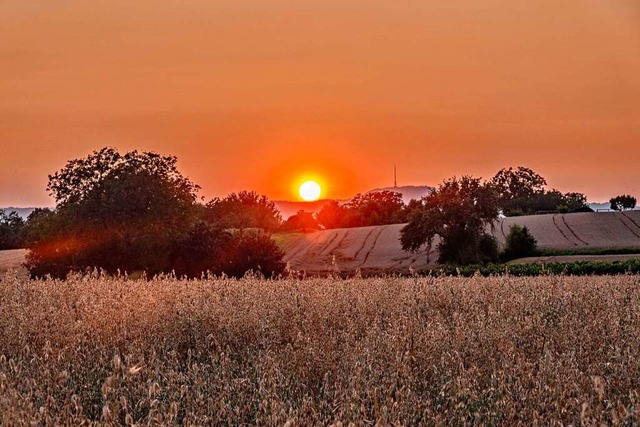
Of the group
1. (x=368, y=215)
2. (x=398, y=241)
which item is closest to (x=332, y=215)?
(x=368, y=215)

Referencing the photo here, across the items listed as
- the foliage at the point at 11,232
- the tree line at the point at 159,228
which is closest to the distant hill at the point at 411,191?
the tree line at the point at 159,228

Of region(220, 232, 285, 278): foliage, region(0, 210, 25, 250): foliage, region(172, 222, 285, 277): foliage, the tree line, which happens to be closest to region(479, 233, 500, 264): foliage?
the tree line

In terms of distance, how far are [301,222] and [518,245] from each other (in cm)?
4908

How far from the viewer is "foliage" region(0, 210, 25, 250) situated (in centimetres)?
8300

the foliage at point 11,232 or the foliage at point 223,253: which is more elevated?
the foliage at point 11,232

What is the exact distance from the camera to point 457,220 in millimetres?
57219

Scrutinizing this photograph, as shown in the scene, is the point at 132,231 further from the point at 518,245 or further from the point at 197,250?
the point at 518,245

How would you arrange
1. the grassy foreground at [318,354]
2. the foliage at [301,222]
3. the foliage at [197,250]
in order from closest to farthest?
the grassy foreground at [318,354] < the foliage at [197,250] < the foliage at [301,222]

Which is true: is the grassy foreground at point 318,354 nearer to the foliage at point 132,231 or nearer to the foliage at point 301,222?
the foliage at point 132,231

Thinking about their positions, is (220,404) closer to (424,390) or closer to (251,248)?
(424,390)

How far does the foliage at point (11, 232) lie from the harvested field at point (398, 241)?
28.9m

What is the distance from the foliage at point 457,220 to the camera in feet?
187

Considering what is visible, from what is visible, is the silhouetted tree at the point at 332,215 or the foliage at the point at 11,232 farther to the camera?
the silhouetted tree at the point at 332,215

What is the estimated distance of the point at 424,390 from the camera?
19.7 feet
